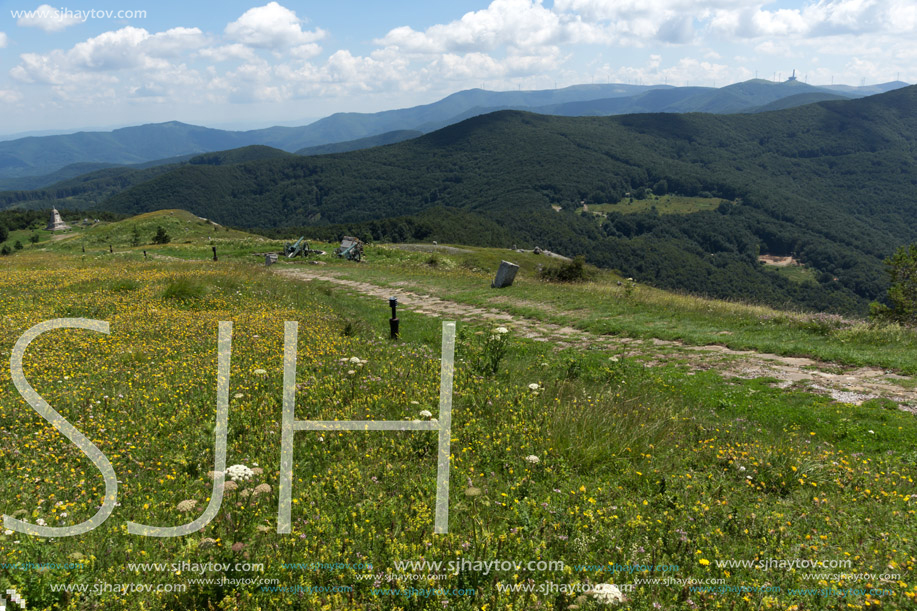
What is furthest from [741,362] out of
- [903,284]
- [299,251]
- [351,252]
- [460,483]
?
[903,284]

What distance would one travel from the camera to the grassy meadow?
412 cm

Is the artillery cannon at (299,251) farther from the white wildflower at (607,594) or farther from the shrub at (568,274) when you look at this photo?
the white wildflower at (607,594)

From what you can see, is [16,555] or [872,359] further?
[872,359]

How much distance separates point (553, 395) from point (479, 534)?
405 centimetres

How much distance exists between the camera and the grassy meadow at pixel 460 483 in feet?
13.5

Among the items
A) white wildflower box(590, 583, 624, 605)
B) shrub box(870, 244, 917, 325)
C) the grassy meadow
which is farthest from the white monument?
shrub box(870, 244, 917, 325)

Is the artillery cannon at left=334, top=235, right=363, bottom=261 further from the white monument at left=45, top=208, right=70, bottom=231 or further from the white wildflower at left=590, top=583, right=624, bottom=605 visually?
the white monument at left=45, top=208, right=70, bottom=231

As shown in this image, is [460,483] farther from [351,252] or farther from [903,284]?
[903,284]

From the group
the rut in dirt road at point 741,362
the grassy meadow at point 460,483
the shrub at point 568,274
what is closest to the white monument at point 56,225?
the shrub at point 568,274

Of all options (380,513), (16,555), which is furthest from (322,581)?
(16,555)

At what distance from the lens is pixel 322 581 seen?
4.19 m

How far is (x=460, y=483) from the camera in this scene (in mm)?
5785

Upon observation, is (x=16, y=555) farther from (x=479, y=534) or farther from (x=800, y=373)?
(x=800, y=373)

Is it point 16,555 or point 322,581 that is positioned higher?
point 16,555
